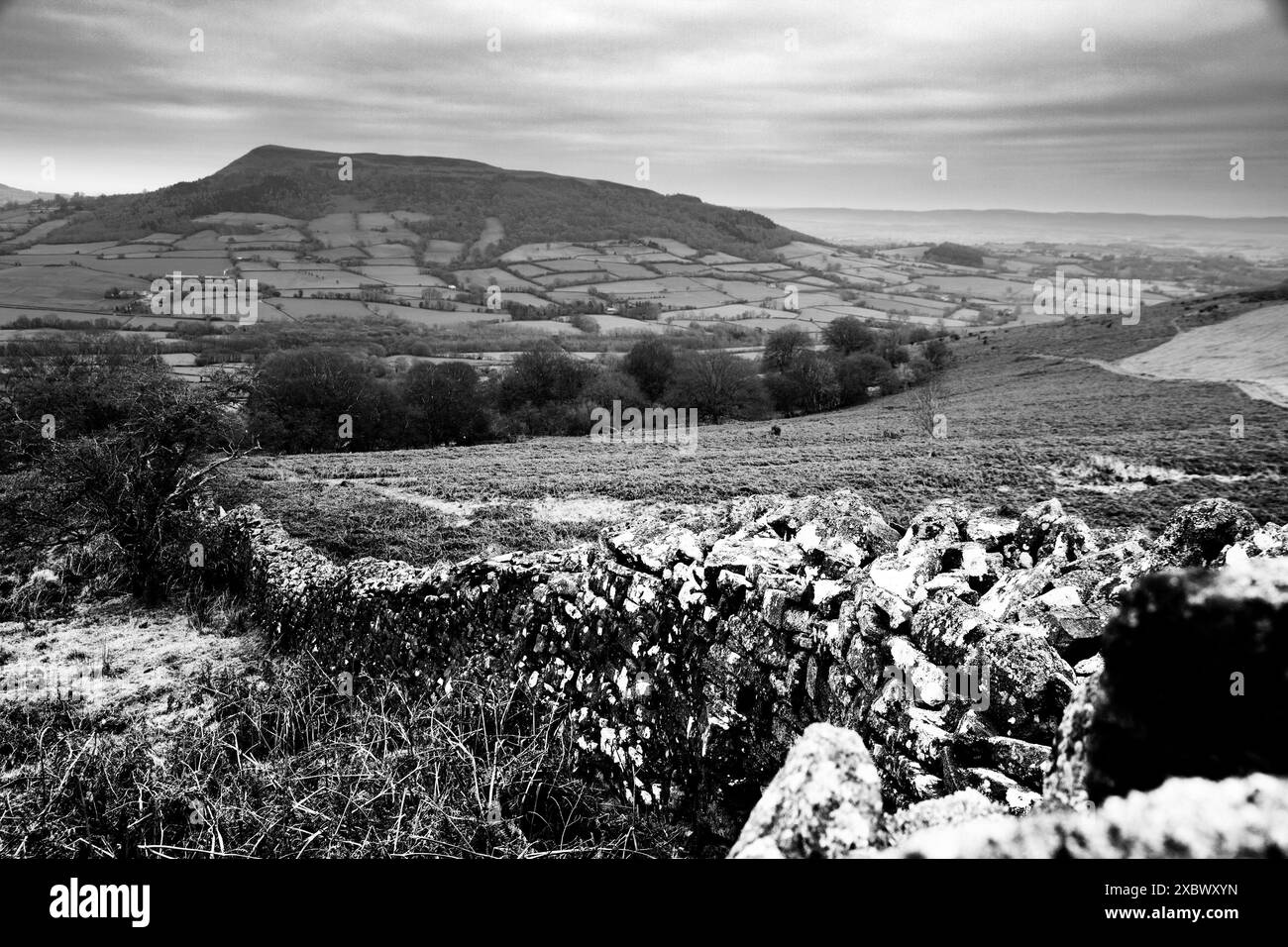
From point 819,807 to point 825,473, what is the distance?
32.7 m

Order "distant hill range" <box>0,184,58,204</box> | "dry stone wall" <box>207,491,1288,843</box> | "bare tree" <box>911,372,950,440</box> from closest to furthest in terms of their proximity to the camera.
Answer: "dry stone wall" <box>207,491,1288,843</box>
"bare tree" <box>911,372,950,440</box>
"distant hill range" <box>0,184,58,204</box>

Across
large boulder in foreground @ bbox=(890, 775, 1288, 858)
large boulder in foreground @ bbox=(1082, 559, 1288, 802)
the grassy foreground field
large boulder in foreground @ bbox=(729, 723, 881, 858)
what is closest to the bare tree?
the grassy foreground field

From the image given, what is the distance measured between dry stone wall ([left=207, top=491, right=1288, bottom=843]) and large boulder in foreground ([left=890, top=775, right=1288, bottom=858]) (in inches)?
70.4

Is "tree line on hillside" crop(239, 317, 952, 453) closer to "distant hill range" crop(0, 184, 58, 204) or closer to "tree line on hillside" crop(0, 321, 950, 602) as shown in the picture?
"tree line on hillside" crop(0, 321, 950, 602)

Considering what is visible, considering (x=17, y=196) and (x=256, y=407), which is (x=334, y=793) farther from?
(x=17, y=196)

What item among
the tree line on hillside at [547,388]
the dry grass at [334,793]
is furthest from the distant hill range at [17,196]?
the dry grass at [334,793]

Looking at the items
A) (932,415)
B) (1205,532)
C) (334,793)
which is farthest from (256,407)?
(1205,532)

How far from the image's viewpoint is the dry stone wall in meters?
4.13

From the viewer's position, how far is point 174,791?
470 cm

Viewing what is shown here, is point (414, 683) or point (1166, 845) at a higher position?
point (1166, 845)

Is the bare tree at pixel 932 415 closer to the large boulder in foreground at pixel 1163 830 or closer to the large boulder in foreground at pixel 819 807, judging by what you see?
the large boulder in foreground at pixel 819 807
